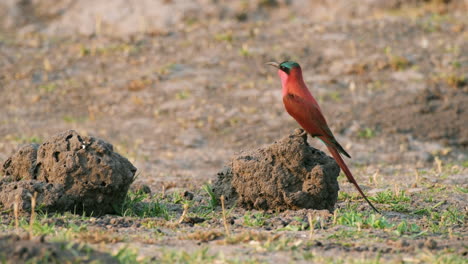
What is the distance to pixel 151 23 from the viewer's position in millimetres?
16578

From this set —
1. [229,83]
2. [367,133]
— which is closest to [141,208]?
[367,133]

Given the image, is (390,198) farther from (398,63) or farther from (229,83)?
(398,63)

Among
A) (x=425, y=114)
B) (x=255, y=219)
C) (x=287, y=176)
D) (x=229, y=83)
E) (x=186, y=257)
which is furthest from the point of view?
(x=229, y=83)

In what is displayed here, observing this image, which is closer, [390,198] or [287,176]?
[287,176]

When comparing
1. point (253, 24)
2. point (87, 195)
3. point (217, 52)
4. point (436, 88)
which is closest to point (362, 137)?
point (436, 88)

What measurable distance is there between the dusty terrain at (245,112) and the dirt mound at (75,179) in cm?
18

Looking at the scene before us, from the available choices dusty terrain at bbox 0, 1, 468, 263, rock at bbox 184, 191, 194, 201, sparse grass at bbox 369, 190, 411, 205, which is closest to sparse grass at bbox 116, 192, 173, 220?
dusty terrain at bbox 0, 1, 468, 263

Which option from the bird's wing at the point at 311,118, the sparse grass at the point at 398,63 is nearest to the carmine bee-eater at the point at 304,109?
the bird's wing at the point at 311,118

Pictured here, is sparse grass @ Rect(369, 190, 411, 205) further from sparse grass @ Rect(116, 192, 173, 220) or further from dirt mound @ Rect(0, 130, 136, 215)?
dirt mound @ Rect(0, 130, 136, 215)

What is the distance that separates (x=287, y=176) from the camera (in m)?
5.86

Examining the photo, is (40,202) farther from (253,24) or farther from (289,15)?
(289,15)

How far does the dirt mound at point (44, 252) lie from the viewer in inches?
150

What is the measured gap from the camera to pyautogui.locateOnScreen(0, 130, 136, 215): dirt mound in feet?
18.3

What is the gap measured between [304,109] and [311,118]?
83mm
